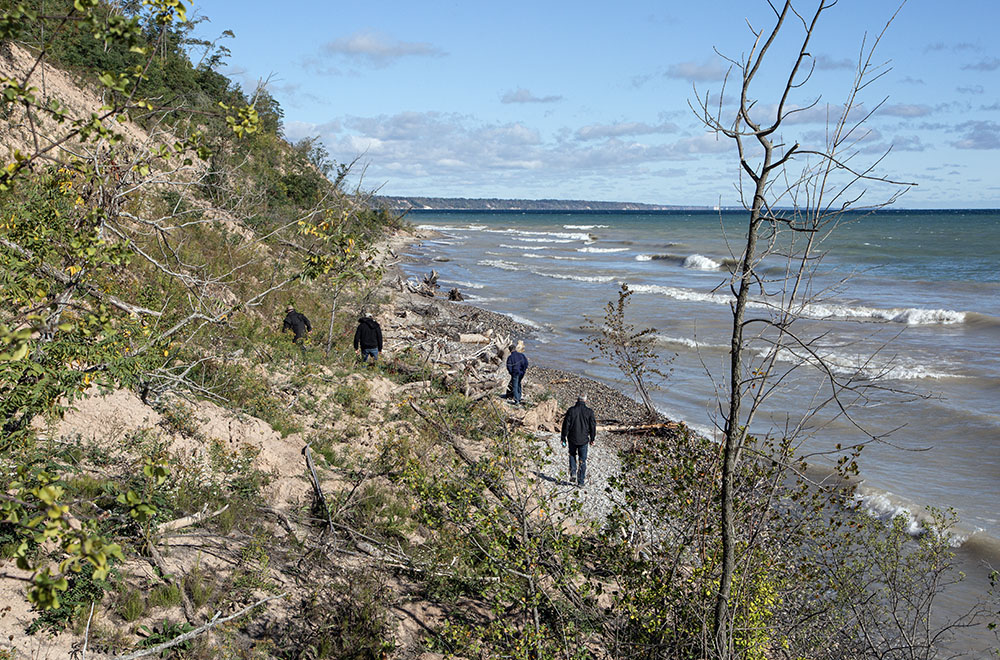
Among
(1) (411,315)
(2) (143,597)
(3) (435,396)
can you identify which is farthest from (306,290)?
(2) (143,597)

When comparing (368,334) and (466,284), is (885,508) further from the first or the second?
(466,284)

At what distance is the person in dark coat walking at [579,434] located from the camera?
11117 mm

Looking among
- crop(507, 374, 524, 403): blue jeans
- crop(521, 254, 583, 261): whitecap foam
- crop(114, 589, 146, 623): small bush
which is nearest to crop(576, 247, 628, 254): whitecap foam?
crop(521, 254, 583, 261): whitecap foam

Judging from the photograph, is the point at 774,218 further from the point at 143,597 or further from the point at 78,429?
the point at 78,429

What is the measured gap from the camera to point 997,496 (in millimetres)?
11516

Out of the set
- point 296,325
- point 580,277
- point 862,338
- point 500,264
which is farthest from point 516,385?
point 500,264

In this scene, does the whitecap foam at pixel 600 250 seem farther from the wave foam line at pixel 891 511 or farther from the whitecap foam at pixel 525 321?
the wave foam line at pixel 891 511

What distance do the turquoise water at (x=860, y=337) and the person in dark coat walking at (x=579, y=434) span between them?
7.36 feet

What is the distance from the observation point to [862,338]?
36.6 ft

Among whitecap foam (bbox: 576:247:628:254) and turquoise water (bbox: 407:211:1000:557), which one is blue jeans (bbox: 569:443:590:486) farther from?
whitecap foam (bbox: 576:247:628:254)

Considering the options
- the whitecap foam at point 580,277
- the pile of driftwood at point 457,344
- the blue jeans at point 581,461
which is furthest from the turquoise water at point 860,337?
the pile of driftwood at point 457,344

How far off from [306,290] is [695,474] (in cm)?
1385

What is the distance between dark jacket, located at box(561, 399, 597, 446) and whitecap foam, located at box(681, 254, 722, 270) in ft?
154

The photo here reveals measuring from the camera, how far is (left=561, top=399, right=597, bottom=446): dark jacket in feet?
36.4
